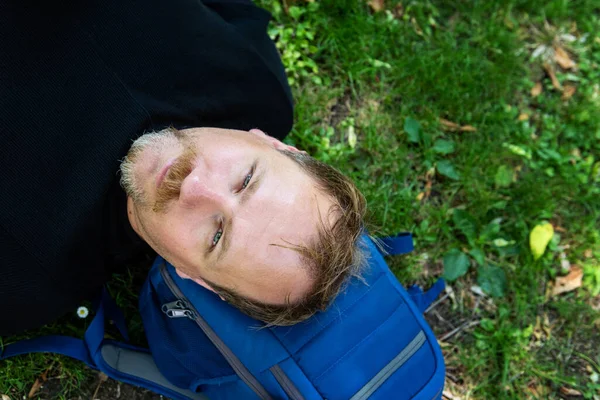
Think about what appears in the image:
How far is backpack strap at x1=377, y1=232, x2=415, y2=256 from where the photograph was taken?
3.07 meters

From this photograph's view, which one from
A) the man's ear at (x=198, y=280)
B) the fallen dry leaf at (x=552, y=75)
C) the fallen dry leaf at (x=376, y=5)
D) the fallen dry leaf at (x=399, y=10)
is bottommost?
the man's ear at (x=198, y=280)

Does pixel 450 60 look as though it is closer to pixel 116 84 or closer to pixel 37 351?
pixel 116 84

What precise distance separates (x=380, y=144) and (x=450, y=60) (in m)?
0.90

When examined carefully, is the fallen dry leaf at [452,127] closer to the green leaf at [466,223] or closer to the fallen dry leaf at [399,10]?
the green leaf at [466,223]

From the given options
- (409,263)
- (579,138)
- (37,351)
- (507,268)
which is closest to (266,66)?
(409,263)

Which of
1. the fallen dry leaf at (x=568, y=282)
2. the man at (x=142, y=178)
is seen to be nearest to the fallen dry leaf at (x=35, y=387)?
the man at (x=142, y=178)

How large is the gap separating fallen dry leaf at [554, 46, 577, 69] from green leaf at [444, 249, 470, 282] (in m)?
1.94

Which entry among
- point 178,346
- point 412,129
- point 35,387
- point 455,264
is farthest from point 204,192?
point 455,264

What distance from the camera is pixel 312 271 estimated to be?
7.03 ft

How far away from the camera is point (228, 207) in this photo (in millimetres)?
2051

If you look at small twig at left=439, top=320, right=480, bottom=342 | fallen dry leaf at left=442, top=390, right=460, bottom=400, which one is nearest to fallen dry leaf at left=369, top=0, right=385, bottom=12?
small twig at left=439, top=320, right=480, bottom=342

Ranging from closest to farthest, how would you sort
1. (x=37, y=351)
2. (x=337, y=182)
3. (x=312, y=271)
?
1. (x=312, y=271)
2. (x=337, y=182)
3. (x=37, y=351)

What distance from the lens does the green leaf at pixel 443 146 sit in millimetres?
3584

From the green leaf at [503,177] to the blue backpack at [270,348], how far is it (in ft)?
4.79
